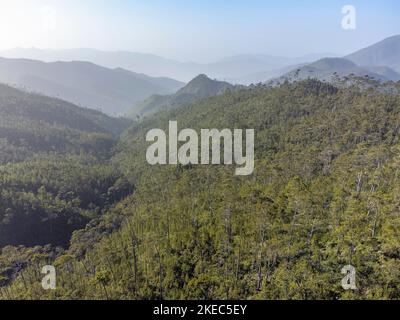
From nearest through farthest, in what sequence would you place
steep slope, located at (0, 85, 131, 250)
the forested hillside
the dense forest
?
the dense forest, the forested hillside, steep slope, located at (0, 85, 131, 250)

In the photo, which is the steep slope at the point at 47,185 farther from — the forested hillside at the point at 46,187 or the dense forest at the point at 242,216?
the dense forest at the point at 242,216

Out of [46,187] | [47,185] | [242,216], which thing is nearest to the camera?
[242,216]

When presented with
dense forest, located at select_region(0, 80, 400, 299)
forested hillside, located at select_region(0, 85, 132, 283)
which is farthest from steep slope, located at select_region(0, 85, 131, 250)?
dense forest, located at select_region(0, 80, 400, 299)

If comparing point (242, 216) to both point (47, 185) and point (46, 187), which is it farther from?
point (47, 185)

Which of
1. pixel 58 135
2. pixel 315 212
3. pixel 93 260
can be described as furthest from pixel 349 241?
pixel 58 135

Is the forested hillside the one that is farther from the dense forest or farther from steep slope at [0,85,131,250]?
the dense forest

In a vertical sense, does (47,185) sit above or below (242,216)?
below

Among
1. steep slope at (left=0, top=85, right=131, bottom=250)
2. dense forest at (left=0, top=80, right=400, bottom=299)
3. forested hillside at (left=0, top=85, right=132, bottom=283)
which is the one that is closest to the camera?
dense forest at (left=0, top=80, right=400, bottom=299)

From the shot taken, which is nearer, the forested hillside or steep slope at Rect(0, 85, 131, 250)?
the forested hillside

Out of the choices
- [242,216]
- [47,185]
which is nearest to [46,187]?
[47,185]

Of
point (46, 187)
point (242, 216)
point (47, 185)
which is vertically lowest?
point (46, 187)
